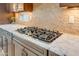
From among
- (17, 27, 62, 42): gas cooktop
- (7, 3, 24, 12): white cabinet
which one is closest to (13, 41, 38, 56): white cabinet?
(17, 27, 62, 42): gas cooktop

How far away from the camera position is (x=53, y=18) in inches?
53.5

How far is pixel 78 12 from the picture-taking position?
131 cm

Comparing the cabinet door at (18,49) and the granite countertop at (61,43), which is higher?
the granite countertop at (61,43)

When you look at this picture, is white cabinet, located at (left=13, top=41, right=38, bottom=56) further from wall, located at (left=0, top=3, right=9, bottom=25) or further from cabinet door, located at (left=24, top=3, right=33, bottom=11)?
cabinet door, located at (left=24, top=3, right=33, bottom=11)

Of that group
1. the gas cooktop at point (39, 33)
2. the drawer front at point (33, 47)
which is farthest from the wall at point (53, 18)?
the drawer front at point (33, 47)

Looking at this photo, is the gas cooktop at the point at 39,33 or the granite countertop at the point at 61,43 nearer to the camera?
the granite countertop at the point at 61,43

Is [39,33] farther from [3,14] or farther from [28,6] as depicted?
[3,14]

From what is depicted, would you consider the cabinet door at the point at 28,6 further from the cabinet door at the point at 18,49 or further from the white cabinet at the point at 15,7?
the cabinet door at the point at 18,49

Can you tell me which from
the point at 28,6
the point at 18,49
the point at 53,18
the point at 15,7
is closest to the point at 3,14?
the point at 15,7

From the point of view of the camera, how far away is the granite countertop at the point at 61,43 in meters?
1.21

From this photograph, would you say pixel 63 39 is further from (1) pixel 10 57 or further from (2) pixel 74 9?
(1) pixel 10 57

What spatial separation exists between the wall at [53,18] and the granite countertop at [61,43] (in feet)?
0.20

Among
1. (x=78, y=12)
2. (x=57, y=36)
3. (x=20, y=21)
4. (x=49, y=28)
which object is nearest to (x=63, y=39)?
(x=57, y=36)

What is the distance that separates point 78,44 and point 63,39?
0.13m
